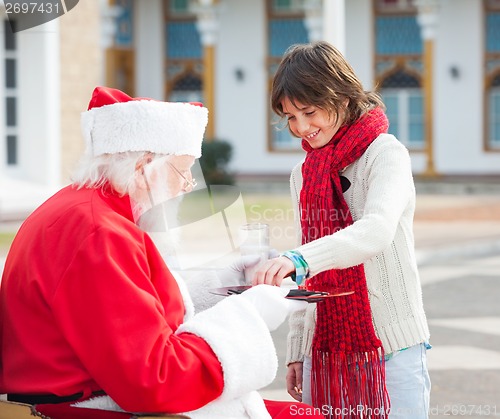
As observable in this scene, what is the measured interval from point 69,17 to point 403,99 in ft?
42.7

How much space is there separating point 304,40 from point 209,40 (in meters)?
2.47

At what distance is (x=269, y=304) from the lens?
270 centimetres

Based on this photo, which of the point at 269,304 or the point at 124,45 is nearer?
the point at 269,304

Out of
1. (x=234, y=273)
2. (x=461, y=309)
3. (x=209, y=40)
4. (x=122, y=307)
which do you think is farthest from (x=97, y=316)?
(x=209, y=40)

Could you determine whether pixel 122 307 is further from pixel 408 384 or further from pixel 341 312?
pixel 408 384

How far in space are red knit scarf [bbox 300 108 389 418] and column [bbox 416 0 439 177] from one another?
71.1ft

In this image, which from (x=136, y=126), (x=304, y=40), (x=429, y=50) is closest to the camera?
(x=136, y=126)

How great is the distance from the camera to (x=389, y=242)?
304 centimetres

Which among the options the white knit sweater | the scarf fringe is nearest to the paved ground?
the scarf fringe

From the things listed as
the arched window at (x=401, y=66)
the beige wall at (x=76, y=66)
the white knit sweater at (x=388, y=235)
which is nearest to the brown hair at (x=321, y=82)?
the white knit sweater at (x=388, y=235)

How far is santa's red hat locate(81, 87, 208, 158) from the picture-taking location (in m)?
2.69

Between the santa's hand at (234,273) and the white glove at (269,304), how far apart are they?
0.42m

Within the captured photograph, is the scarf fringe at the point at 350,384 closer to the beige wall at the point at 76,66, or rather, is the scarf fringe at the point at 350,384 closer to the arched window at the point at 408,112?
the beige wall at the point at 76,66

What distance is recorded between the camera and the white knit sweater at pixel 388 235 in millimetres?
3025
